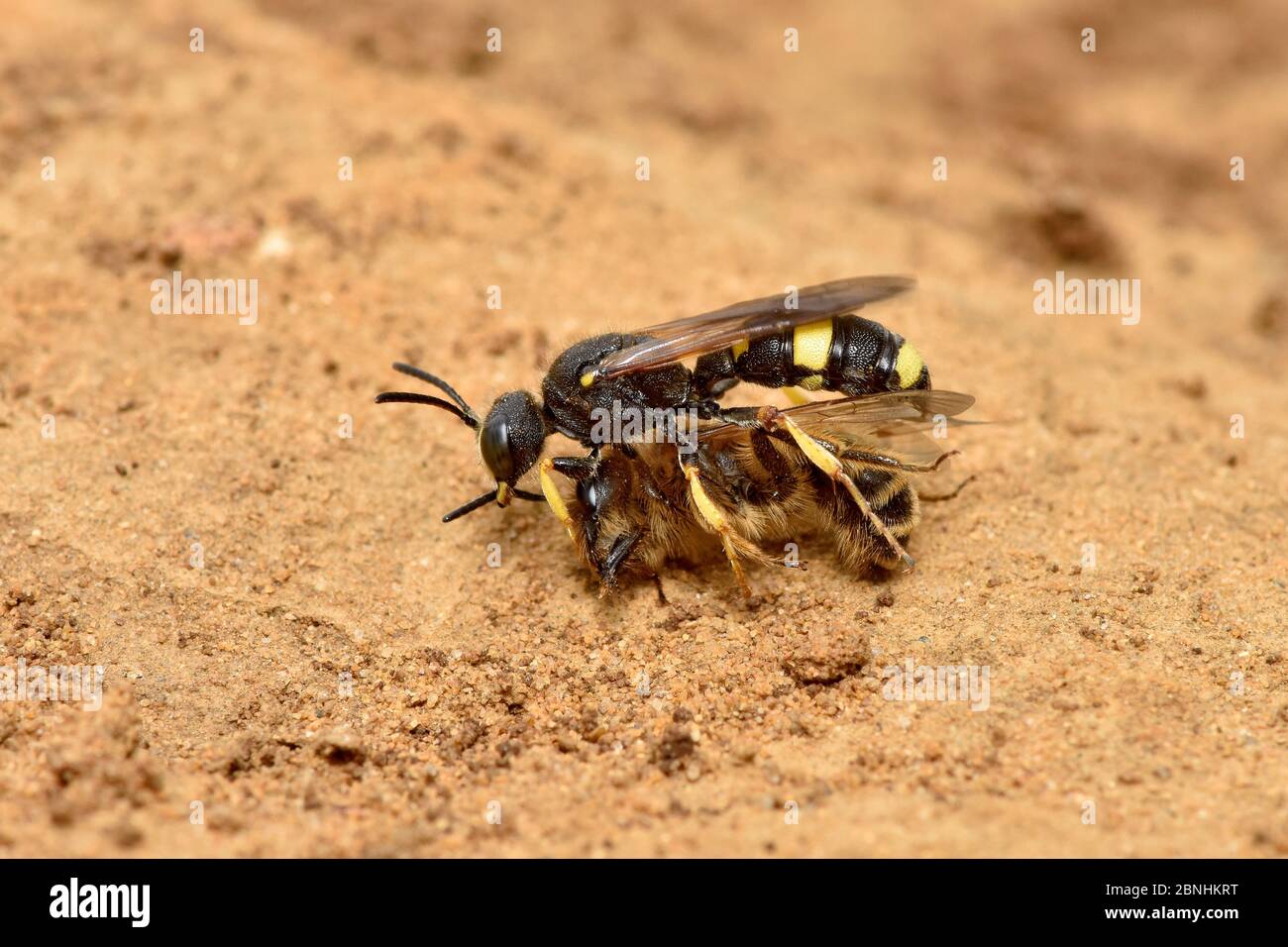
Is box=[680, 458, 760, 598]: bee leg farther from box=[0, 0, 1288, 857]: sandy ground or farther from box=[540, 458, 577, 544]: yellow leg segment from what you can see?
box=[540, 458, 577, 544]: yellow leg segment

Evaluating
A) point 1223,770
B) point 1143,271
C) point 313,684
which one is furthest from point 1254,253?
point 313,684

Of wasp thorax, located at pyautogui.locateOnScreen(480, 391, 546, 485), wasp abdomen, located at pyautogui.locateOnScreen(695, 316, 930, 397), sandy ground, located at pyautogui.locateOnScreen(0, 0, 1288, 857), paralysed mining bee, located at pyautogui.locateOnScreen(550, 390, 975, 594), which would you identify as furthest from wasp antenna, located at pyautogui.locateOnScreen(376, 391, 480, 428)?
wasp abdomen, located at pyautogui.locateOnScreen(695, 316, 930, 397)

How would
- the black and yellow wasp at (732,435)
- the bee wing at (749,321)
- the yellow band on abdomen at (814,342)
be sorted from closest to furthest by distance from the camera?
the bee wing at (749,321), the black and yellow wasp at (732,435), the yellow band on abdomen at (814,342)

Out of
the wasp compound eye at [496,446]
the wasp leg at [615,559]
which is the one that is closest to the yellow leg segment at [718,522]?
the wasp leg at [615,559]

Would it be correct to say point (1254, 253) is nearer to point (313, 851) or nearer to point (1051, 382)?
point (1051, 382)

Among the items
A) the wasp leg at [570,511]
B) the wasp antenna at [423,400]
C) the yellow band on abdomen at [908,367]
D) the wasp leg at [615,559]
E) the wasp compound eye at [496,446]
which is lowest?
the wasp leg at [615,559]

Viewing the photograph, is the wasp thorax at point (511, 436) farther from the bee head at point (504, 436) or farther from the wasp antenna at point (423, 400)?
the wasp antenna at point (423, 400)
